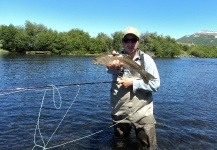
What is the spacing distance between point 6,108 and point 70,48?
317 feet

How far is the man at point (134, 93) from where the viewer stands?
20.1ft

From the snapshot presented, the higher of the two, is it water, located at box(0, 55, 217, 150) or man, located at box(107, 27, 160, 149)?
man, located at box(107, 27, 160, 149)

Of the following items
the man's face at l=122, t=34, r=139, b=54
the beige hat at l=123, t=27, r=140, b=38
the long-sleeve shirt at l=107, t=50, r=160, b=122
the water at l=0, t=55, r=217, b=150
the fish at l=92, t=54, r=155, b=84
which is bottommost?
the water at l=0, t=55, r=217, b=150

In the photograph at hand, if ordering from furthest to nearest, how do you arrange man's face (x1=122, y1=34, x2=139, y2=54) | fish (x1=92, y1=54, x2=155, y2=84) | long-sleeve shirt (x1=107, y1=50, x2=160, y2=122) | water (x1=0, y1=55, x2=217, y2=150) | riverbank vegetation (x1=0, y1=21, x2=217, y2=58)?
1. riverbank vegetation (x1=0, y1=21, x2=217, y2=58)
2. water (x1=0, y1=55, x2=217, y2=150)
3. long-sleeve shirt (x1=107, y1=50, x2=160, y2=122)
4. man's face (x1=122, y1=34, x2=139, y2=54)
5. fish (x1=92, y1=54, x2=155, y2=84)

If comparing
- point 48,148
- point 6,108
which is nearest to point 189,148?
point 48,148

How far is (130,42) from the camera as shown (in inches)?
242

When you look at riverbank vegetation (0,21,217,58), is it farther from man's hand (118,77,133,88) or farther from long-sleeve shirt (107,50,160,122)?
man's hand (118,77,133,88)

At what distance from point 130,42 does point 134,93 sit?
1315mm

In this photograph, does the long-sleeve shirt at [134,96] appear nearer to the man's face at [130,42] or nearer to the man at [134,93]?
the man at [134,93]

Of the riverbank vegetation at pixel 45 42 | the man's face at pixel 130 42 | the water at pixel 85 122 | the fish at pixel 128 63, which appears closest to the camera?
the fish at pixel 128 63

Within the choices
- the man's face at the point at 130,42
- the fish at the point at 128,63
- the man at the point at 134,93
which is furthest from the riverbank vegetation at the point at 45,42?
the fish at the point at 128,63

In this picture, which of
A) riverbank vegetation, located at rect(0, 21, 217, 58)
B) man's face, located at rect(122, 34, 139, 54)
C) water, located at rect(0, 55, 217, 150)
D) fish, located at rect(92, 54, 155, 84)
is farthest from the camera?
riverbank vegetation, located at rect(0, 21, 217, 58)

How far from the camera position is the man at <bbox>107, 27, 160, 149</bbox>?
20.1ft

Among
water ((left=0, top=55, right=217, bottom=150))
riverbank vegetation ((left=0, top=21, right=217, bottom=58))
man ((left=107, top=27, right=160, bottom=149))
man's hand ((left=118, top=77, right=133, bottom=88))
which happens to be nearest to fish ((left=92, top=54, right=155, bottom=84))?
man ((left=107, top=27, right=160, bottom=149))
